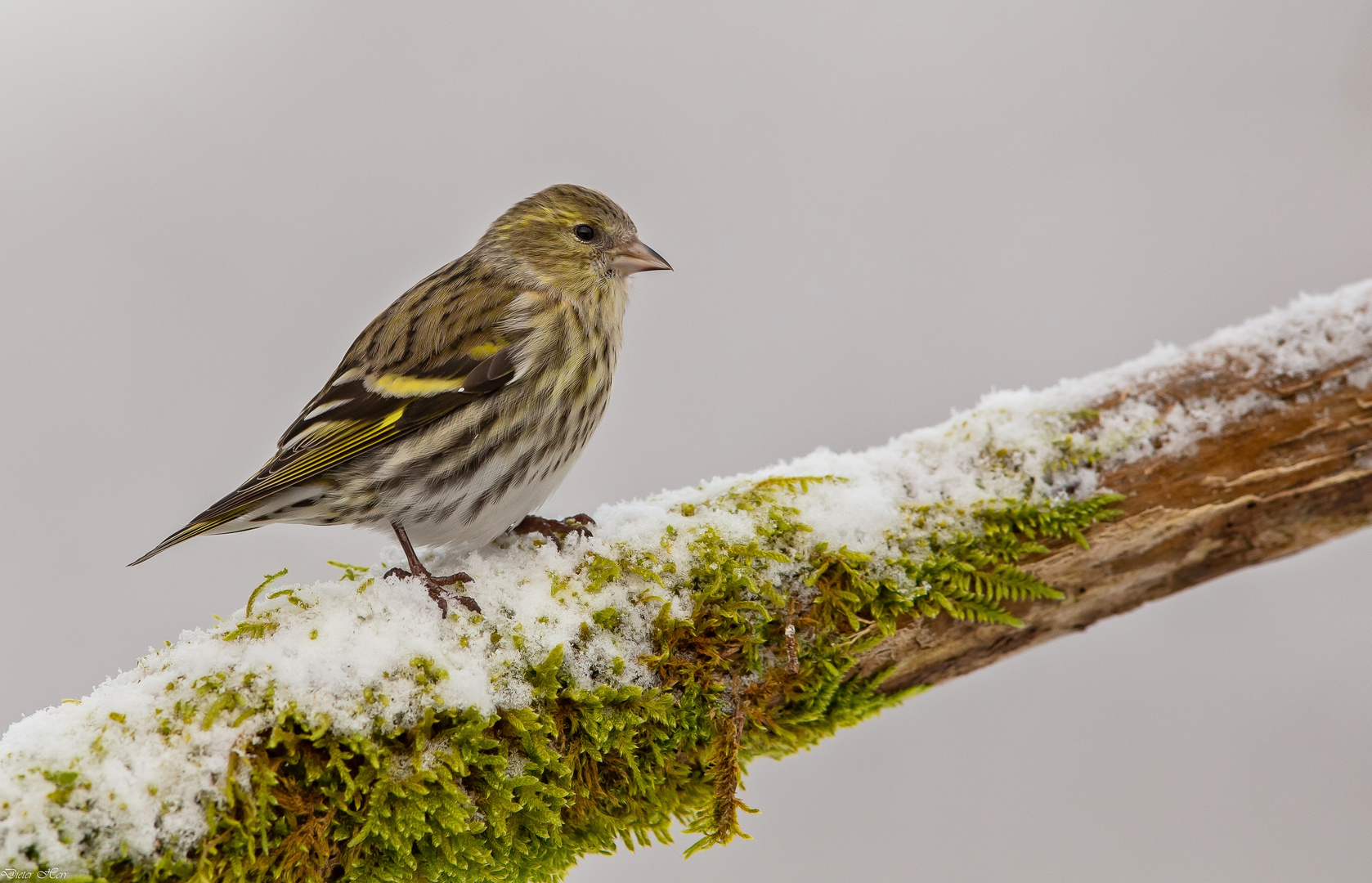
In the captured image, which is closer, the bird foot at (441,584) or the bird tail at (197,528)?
the bird foot at (441,584)

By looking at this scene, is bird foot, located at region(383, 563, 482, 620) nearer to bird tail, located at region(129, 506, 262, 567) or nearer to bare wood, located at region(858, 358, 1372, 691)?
bird tail, located at region(129, 506, 262, 567)

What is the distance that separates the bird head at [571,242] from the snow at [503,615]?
36.3 inches

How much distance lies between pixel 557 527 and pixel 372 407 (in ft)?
2.06

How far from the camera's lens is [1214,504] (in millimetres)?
2812

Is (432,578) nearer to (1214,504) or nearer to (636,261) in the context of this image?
(636,261)

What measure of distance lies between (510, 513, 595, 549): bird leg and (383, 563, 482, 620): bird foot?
0.97 feet

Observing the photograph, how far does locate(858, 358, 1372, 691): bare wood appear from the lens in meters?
2.71

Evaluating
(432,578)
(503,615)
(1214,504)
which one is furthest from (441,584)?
(1214,504)

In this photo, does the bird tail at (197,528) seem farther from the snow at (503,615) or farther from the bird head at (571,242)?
the bird head at (571,242)

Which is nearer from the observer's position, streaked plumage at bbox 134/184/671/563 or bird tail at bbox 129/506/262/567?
bird tail at bbox 129/506/262/567

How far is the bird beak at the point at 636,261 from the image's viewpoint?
334 centimetres

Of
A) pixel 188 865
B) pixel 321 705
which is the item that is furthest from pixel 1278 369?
pixel 188 865

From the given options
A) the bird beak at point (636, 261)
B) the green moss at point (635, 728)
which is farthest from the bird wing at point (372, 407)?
the bird beak at point (636, 261)

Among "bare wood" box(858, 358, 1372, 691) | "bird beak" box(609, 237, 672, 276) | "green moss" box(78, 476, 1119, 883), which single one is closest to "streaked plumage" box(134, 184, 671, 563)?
"bird beak" box(609, 237, 672, 276)
